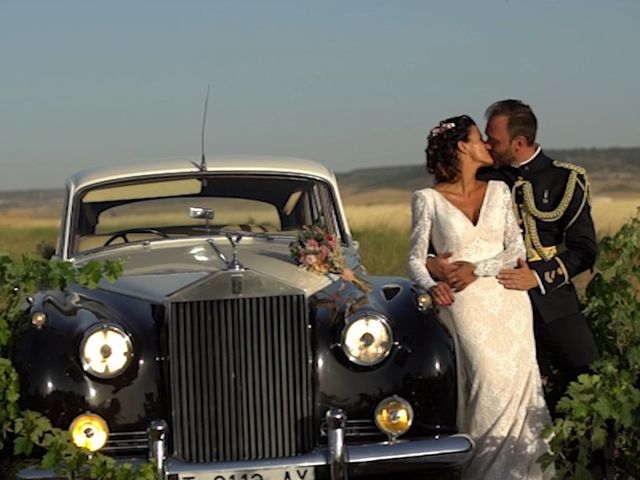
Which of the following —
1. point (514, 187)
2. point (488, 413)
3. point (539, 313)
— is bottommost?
point (488, 413)

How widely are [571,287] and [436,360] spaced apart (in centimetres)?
126

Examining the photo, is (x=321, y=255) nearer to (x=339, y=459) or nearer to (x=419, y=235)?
(x=419, y=235)

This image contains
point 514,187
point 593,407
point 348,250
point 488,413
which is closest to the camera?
point 593,407

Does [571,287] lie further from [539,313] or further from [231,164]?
[231,164]

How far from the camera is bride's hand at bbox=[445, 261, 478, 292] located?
6992 millimetres

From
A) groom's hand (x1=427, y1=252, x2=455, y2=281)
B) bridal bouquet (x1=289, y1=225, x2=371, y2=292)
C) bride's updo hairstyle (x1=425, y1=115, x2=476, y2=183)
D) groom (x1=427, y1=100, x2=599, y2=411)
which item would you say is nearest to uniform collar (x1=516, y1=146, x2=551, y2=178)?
groom (x1=427, y1=100, x2=599, y2=411)

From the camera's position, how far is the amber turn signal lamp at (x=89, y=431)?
19.7 ft

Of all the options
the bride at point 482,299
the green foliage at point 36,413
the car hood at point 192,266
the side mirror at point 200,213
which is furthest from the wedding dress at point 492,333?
the green foliage at point 36,413

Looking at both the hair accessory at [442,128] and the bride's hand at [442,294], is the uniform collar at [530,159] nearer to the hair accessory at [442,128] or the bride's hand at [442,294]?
the hair accessory at [442,128]

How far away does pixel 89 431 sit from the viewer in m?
6.03

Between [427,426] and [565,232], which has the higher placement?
[565,232]

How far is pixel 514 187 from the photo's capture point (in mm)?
7375

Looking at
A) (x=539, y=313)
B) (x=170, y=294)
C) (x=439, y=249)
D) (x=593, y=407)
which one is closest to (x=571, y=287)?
(x=539, y=313)

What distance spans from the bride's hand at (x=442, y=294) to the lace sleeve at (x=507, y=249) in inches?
8.0
